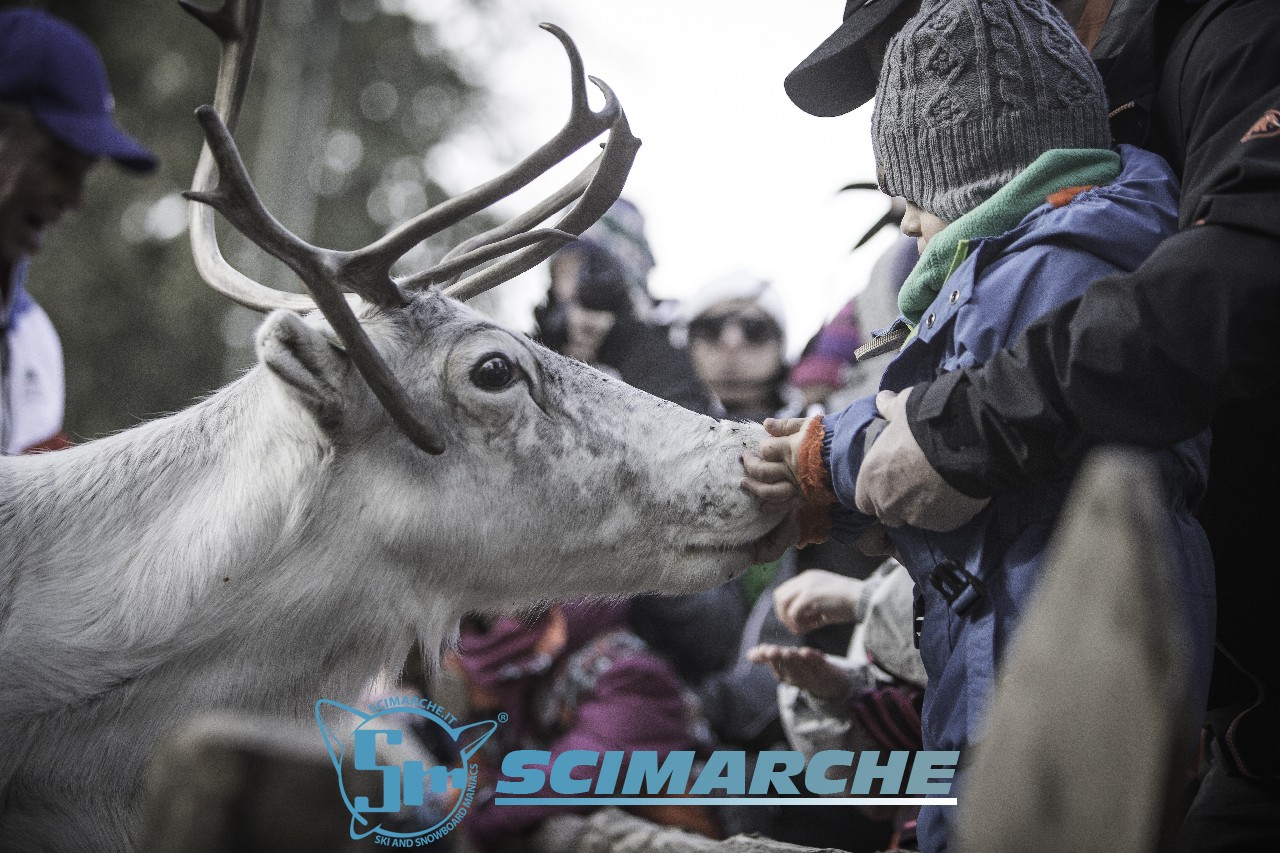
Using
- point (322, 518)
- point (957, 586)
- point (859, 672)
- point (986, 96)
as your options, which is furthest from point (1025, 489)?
point (322, 518)

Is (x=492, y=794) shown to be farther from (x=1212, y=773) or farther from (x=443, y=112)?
(x=443, y=112)

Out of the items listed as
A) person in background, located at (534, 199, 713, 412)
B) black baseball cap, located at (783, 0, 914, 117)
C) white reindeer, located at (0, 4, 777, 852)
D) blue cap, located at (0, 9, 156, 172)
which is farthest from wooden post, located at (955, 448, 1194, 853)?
blue cap, located at (0, 9, 156, 172)

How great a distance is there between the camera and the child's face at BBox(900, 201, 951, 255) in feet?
8.06

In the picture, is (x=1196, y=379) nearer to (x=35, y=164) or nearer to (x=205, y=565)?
(x=205, y=565)

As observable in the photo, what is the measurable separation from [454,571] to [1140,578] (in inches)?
74.0

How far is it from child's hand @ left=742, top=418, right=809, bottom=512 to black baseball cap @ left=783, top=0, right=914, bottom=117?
0.97 m

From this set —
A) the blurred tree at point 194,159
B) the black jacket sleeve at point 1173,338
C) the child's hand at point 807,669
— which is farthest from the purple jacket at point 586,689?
the blurred tree at point 194,159

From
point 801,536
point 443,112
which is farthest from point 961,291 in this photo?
point 443,112

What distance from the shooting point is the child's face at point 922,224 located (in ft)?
8.06

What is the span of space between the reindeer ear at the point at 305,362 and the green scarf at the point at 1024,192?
55.5 inches

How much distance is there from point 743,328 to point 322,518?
3.31 metres

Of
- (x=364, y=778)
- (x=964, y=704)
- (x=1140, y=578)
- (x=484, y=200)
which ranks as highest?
(x=484, y=200)

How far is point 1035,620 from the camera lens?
120 cm

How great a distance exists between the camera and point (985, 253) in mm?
2174
